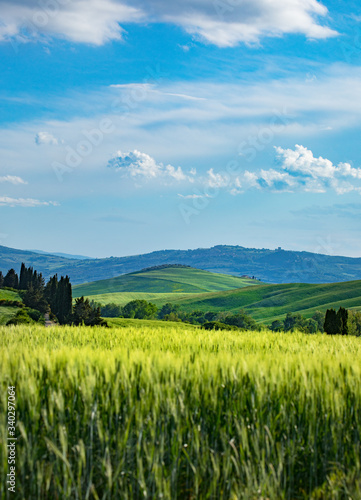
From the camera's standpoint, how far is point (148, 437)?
19.9ft

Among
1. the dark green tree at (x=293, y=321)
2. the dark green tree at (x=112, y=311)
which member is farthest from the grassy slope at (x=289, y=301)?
the dark green tree at (x=112, y=311)

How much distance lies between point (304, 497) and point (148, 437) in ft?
7.40

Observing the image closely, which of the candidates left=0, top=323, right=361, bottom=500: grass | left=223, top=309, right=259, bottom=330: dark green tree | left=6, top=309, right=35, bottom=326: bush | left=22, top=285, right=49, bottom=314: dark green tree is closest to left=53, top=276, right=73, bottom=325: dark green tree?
left=22, top=285, right=49, bottom=314: dark green tree

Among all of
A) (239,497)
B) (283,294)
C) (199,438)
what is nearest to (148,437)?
(199,438)

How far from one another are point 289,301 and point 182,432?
17318 cm

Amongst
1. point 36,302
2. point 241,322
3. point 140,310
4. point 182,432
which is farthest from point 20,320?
point 140,310

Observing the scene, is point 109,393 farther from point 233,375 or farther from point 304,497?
point 304,497

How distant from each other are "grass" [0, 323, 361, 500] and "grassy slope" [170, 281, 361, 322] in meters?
139

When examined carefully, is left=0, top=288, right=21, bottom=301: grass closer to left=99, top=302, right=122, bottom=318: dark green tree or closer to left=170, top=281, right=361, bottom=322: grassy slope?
left=99, top=302, right=122, bottom=318: dark green tree

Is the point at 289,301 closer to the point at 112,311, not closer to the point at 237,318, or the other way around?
the point at 237,318

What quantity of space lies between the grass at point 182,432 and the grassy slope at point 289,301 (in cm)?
13910

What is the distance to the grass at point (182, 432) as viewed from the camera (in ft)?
18.9

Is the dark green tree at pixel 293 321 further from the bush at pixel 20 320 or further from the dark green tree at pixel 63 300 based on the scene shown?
the bush at pixel 20 320

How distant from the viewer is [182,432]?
237 inches
